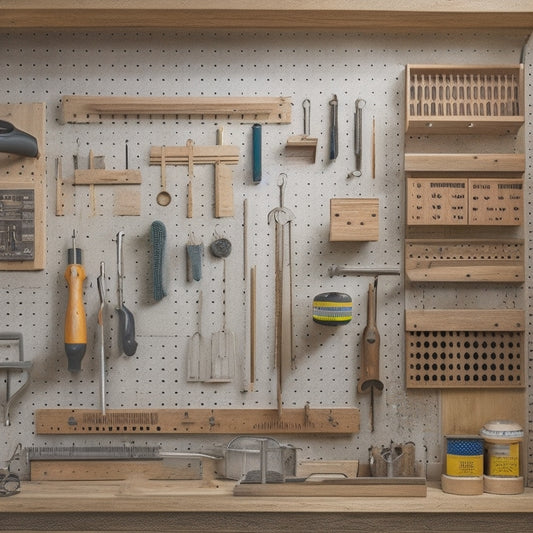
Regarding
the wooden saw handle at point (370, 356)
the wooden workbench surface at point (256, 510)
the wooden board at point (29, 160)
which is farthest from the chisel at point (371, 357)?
the wooden board at point (29, 160)

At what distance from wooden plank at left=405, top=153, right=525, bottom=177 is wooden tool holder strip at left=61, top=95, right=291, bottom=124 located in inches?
19.2

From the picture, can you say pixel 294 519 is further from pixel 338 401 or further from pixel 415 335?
pixel 415 335

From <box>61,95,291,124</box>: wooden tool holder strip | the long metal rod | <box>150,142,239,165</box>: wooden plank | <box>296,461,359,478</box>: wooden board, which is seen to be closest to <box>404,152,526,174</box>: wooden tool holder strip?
the long metal rod

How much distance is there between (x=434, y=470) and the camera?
2.93m

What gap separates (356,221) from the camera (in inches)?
112

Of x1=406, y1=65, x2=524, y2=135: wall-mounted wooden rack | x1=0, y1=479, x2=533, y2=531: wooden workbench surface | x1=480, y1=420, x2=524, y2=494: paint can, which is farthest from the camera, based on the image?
x1=406, y1=65, x2=524, y2=135: wall-mounted wooden rack

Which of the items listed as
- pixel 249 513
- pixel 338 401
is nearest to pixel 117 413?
pixel 249 513

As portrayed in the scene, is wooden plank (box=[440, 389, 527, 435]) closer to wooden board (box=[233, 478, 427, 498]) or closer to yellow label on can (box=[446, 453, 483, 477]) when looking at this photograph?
yellow label on can (box=[446, 453, 483, 477])

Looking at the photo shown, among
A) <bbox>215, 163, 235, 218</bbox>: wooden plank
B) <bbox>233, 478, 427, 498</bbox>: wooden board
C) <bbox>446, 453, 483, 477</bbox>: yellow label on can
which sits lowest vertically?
<bbox>233, 478, 427, 498</bbox>: wooden board

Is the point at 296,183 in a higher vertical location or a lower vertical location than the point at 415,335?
higher

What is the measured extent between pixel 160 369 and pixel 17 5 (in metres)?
1.34

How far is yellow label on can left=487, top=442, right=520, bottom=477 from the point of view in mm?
2789

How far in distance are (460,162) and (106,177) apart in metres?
1.28

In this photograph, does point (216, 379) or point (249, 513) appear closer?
point (249, 513)
